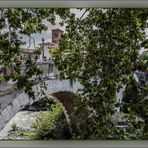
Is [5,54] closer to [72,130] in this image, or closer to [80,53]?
[80,53]

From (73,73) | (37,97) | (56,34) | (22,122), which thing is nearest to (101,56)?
(73,73)

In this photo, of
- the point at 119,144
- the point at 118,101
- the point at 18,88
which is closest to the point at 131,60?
the point at 118,101

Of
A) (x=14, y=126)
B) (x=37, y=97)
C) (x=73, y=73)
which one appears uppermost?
(x=73, y=73)

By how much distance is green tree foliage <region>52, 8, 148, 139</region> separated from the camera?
329cm

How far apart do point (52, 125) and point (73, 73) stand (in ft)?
1.43

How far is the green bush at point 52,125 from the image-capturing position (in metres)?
3.26

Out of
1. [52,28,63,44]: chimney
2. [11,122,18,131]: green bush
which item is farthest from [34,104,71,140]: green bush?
[52,28,63,44]: chimney

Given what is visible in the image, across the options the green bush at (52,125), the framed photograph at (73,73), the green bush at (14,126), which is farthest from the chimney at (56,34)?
the green bush at (14,126)

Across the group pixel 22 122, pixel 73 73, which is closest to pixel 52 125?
pixel 22 122

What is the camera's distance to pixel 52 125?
129 inches

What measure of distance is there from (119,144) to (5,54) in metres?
1.12

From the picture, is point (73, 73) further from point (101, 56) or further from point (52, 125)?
point (52, 125)

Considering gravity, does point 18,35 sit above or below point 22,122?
above
